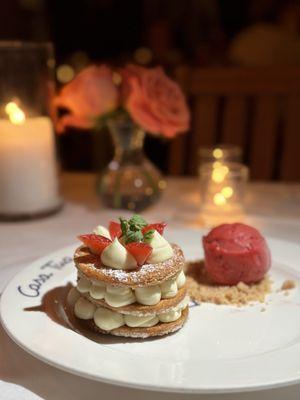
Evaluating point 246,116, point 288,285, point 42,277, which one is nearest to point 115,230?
point 42,277

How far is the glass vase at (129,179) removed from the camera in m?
1.57

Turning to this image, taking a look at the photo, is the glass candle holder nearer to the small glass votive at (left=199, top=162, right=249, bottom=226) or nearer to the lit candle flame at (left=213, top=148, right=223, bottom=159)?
the small glass votive at (left=199, top=162, right=249, bottom=226)

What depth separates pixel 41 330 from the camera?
2.73 ft

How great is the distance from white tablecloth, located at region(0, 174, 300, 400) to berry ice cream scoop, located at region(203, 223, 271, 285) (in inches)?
13.3

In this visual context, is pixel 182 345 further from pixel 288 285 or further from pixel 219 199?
pixel 219 199

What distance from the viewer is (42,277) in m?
1.05

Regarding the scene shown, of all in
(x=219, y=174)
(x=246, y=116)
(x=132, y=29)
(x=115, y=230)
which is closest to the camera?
(x=115, y=230)

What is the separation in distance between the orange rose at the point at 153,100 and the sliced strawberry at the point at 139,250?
24.9 inches

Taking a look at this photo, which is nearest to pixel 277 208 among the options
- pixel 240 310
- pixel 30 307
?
pixel 240 310

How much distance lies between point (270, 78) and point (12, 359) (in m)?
1.75

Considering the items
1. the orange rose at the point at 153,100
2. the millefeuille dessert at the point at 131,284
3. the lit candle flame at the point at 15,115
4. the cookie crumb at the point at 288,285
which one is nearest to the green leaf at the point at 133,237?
the millefeuille dessert at the point at 131,284

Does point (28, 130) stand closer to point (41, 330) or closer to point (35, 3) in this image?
point (41, 330)

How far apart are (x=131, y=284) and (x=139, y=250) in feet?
0.19

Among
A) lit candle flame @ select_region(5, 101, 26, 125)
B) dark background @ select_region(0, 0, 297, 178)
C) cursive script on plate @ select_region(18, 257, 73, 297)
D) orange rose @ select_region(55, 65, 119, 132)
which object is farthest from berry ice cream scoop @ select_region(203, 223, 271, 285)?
dark background @ select_region(0, 0, 297, 178)
